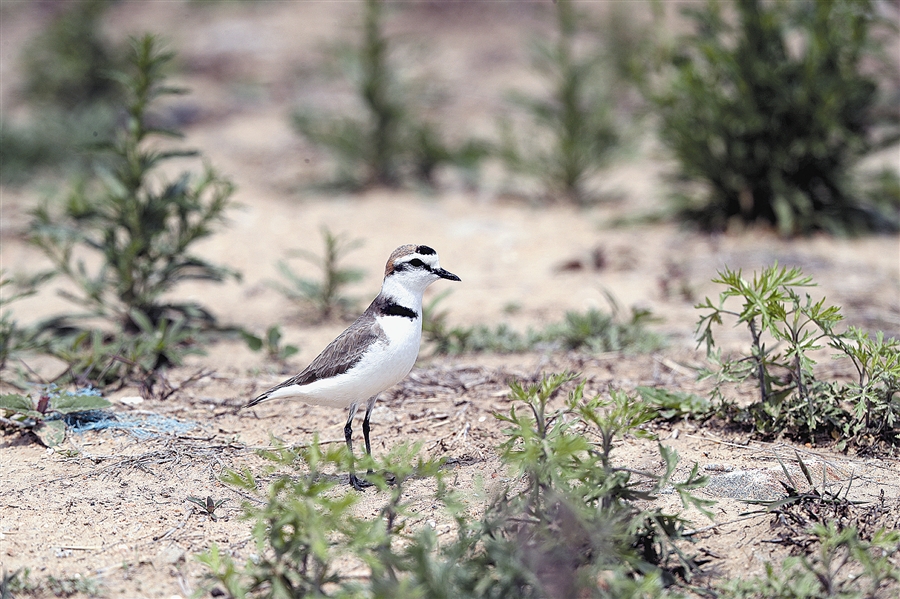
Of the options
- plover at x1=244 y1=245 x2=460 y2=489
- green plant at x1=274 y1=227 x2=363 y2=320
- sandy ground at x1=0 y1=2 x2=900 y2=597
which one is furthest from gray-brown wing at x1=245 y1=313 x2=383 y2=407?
green plant at x1=274 y1=227 x2=363 y2=320

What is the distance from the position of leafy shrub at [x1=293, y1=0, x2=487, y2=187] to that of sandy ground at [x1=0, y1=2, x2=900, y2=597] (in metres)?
0.31

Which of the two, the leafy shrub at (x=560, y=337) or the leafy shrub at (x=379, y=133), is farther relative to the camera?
the leafy shrub at (x=379, y=133)

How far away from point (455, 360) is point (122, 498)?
7.58 ft

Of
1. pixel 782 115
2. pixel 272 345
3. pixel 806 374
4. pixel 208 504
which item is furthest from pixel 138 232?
pixel 782 115

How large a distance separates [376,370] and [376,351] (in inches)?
3.3

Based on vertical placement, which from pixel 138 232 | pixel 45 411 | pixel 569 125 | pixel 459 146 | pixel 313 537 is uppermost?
pixel 569 125

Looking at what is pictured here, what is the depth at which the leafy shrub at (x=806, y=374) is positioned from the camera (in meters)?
4.13

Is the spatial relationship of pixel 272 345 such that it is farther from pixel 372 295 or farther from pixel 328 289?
pixel 372 295

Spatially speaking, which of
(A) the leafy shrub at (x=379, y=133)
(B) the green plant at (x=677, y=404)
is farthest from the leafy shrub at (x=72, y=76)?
(B) the green plant at (x=677, y=404)

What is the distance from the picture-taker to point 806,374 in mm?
4453

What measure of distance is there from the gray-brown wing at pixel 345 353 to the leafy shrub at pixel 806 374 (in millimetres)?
1483

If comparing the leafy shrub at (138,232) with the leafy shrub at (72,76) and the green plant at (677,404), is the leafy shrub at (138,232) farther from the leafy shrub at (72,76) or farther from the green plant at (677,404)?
the leafy shrub at (72,76)

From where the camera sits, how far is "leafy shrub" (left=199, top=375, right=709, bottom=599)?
304cm

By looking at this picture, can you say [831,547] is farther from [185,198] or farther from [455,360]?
[185,198]
